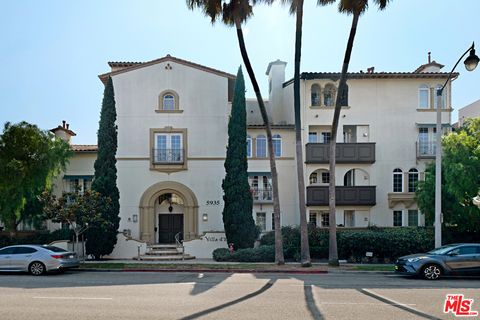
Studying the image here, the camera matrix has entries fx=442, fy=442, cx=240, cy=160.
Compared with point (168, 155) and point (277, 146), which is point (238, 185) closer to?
point (277, 146)

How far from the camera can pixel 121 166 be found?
2695cm

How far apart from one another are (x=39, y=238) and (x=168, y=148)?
8.98 meters

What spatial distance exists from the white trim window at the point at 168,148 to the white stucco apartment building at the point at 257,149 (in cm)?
6

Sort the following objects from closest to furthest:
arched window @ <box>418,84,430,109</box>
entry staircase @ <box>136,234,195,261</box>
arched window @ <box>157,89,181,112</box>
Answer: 1. entry staircase @ <box>136,234,195,261</box>
2. arched window @ <box>157,89,181,112</box>
3. arched window @ <box>418,84,430,109</box>

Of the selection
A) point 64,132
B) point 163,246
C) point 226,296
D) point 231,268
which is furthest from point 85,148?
point 226,296

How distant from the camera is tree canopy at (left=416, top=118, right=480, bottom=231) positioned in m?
21.0

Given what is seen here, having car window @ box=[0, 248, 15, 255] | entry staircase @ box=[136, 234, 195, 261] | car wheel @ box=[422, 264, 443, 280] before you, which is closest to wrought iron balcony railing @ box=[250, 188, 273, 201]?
entry staircase @ box=[136, 234, 195, 261]

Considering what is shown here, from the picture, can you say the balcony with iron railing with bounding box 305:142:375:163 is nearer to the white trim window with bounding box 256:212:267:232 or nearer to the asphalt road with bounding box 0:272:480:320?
the white trim window with bounding box 256:212:267:232

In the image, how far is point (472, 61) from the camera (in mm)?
17062

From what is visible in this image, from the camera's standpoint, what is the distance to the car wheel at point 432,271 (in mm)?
16506

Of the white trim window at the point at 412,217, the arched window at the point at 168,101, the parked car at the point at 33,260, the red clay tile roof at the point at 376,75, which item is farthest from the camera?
the white trim window at the point at 412,217

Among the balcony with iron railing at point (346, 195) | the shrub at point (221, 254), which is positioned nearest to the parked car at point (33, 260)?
the shrub at point (221, 254)

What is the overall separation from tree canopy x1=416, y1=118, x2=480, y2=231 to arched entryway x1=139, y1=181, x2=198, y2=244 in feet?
42.9

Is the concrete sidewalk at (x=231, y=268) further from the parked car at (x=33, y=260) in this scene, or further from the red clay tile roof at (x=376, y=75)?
the red clay tile roof at (x=376, y=75)
